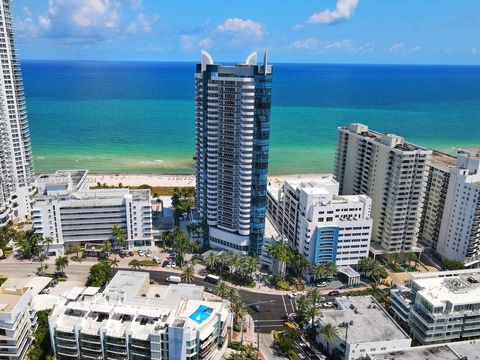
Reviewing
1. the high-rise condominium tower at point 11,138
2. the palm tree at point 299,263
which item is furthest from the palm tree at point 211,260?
the high-rise condominium tower at point 11,138

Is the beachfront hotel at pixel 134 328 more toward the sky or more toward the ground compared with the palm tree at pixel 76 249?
more toward the sky

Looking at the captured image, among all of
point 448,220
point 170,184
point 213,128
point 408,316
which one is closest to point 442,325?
point 408,316

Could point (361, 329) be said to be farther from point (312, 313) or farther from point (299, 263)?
point (299, 263)

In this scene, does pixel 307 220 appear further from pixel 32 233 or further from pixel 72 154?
pixel 72 154

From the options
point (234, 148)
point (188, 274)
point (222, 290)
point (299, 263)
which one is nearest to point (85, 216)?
point (188, 274)

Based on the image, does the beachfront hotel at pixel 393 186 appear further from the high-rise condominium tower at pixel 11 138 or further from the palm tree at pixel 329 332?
the high-rise condominium tower at pixel 11 138

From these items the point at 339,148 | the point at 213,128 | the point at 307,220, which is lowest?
the point at 307,220

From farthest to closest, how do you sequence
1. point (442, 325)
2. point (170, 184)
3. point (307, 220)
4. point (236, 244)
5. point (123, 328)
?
point (170, 184) < point (236, 244) < point (307, 220) < point (442, 325) < point (123, 328)
